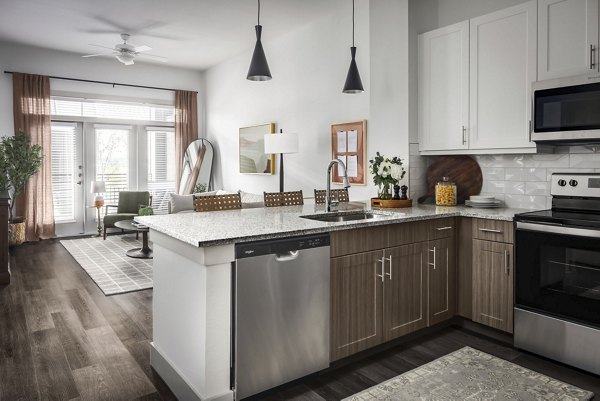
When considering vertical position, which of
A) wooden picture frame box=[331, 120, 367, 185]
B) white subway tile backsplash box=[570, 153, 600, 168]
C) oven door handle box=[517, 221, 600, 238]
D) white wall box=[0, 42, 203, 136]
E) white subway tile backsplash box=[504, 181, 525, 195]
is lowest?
oven door handle box=[517, 221, 600, 238]

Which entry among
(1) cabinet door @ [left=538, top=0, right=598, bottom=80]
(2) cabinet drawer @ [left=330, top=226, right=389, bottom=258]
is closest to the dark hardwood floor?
(2) cabinet drawer @ [left=330, top=226, right=389, bottom=258]

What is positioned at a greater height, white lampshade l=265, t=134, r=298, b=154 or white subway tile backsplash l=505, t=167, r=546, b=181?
white lampshade l=265, t=134, r=298, b=154

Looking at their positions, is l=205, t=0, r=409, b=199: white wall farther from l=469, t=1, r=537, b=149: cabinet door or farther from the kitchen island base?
the kitchen island base

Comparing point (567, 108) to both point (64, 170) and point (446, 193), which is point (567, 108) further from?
point (64, 170)

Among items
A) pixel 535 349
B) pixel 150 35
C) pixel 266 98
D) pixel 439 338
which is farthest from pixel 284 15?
pixel 535 349

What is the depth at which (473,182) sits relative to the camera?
373 cm

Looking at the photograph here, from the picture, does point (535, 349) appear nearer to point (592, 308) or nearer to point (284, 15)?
point (592, 308)

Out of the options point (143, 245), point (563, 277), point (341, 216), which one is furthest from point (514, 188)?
point (143, 245)

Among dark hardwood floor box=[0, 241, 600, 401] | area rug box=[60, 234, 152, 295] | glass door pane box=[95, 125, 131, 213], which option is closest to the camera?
dark hardwood floor box=[0, 241, 600, 401]

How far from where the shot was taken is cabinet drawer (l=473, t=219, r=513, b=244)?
2930 millimetres

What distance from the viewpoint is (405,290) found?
9.61 ft

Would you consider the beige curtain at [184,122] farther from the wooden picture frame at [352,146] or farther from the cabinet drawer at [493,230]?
the cabinet drawer at [493,230]

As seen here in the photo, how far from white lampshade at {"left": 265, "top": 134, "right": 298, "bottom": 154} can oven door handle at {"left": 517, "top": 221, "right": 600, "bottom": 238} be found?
9.46ft

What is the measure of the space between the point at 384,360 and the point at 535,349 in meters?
0.98
